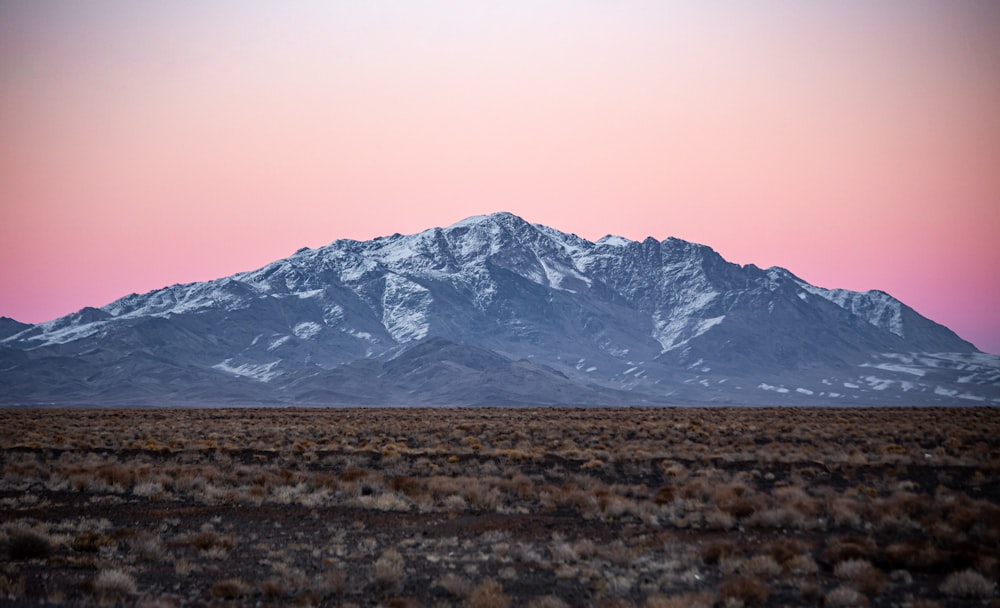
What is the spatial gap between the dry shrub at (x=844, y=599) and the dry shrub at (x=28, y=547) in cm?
1472

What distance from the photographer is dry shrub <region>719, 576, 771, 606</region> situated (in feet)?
44.1

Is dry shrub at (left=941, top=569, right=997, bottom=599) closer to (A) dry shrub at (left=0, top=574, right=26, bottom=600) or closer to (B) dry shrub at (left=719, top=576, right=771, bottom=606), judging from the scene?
(B) dry shrub at (left=719, top=576, right=771, bottom=606)

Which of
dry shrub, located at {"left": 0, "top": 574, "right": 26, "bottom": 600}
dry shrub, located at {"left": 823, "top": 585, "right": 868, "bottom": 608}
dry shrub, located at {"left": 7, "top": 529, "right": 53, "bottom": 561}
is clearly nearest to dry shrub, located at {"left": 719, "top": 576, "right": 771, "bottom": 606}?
dry shrub, located at {"left": 823, "top": 585, "right": 868, "bottom": 608}

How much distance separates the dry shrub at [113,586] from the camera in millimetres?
13587

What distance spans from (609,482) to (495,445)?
12084 mm

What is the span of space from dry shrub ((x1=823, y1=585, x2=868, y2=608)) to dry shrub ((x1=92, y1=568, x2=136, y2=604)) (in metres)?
11.4

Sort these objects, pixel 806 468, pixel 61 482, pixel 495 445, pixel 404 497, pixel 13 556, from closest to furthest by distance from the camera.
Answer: pixel 13 556
pixel 404 497
pixel 61 482
pixel 806 468
pixel 495 445

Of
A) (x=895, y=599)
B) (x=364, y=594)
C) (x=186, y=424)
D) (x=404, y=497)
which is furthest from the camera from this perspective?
(x=186, y=424)

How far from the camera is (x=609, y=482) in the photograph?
27.2m

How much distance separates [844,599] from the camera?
44.0 feet

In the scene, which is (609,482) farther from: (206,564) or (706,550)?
(206,564)

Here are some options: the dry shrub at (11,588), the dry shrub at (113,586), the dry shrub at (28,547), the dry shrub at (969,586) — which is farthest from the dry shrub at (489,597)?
the dry shrub at (28,547)

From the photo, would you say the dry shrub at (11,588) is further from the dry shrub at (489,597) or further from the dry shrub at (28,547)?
the dry shrub at (489,597)

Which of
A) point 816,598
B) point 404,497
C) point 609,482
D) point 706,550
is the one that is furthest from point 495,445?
point 816,598
